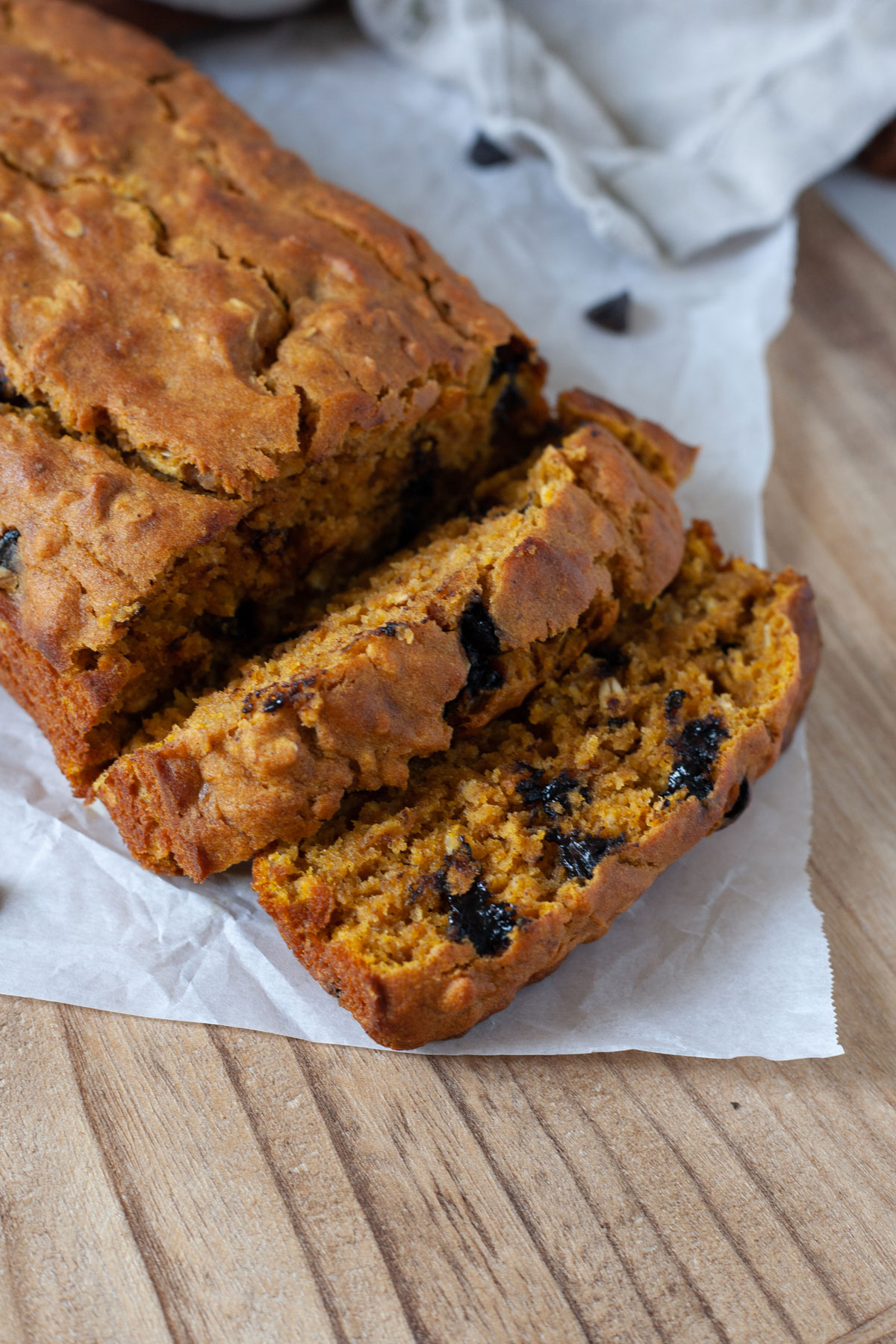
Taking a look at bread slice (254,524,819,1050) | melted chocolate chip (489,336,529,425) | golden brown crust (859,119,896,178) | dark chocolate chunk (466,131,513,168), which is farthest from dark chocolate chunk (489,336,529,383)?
golden brown crust (859,119,896,178)

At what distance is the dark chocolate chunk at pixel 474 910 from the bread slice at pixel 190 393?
2.51ft

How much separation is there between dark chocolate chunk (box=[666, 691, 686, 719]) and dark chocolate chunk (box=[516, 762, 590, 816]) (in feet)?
0.91

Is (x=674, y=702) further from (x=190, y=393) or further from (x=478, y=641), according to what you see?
(x=190, y=393)

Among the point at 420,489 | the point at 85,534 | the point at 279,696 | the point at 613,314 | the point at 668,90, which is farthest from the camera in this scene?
the point at 668,90

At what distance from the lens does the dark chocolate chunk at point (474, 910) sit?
7.37ft

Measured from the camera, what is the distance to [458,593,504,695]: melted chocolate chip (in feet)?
7.95

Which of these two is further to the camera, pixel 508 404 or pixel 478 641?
pixel 508 404

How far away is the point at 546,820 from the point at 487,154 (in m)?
2.87

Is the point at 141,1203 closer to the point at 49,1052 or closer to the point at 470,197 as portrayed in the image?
the point at 49,1052

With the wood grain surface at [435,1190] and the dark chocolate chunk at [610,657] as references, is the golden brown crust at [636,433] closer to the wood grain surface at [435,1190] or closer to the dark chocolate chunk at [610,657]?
the dark chocolate chunk at [610,657]

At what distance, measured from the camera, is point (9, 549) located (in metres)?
2.40

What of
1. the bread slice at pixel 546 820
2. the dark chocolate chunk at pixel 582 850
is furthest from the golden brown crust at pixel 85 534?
the dark chocolate chunk at pixel 582 850

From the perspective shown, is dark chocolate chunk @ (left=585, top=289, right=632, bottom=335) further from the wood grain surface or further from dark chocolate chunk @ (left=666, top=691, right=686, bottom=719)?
the wood grain surface

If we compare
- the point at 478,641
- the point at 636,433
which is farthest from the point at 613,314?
the point at 478,641
